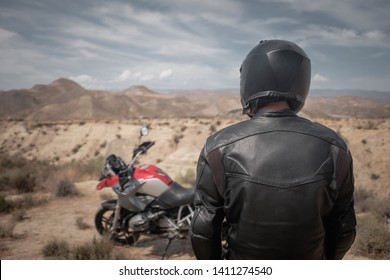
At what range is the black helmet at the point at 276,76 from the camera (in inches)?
55.6

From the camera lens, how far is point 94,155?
19031 mm

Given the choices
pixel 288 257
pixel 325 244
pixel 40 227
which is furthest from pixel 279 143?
pixel 40 227

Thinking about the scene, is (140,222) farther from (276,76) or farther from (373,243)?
(373,243)

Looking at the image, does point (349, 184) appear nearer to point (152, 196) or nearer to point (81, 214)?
point (152, 196)

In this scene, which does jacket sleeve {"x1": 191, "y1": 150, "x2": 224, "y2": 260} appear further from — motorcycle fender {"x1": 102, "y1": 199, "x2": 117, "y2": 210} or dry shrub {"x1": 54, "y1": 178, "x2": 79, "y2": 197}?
dry shrub {"x1": 54, "y1": 178, "x2": 79, "y2": 197}

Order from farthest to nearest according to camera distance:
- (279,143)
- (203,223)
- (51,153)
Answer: (51,153)
(203,223)
(279,143)

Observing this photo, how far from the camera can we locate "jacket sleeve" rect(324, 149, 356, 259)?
128cm

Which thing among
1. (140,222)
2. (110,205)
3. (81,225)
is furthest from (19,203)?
(140,222)

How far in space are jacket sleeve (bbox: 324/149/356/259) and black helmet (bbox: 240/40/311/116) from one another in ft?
1.11

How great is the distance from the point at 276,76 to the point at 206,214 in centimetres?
70

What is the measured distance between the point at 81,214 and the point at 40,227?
33.2 inches

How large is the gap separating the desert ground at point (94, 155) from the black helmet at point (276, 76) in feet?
10.4

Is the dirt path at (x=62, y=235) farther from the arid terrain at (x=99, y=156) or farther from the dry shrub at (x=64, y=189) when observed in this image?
the dry shrub at (x=64, y=189)

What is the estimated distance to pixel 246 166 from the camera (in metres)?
1.25
